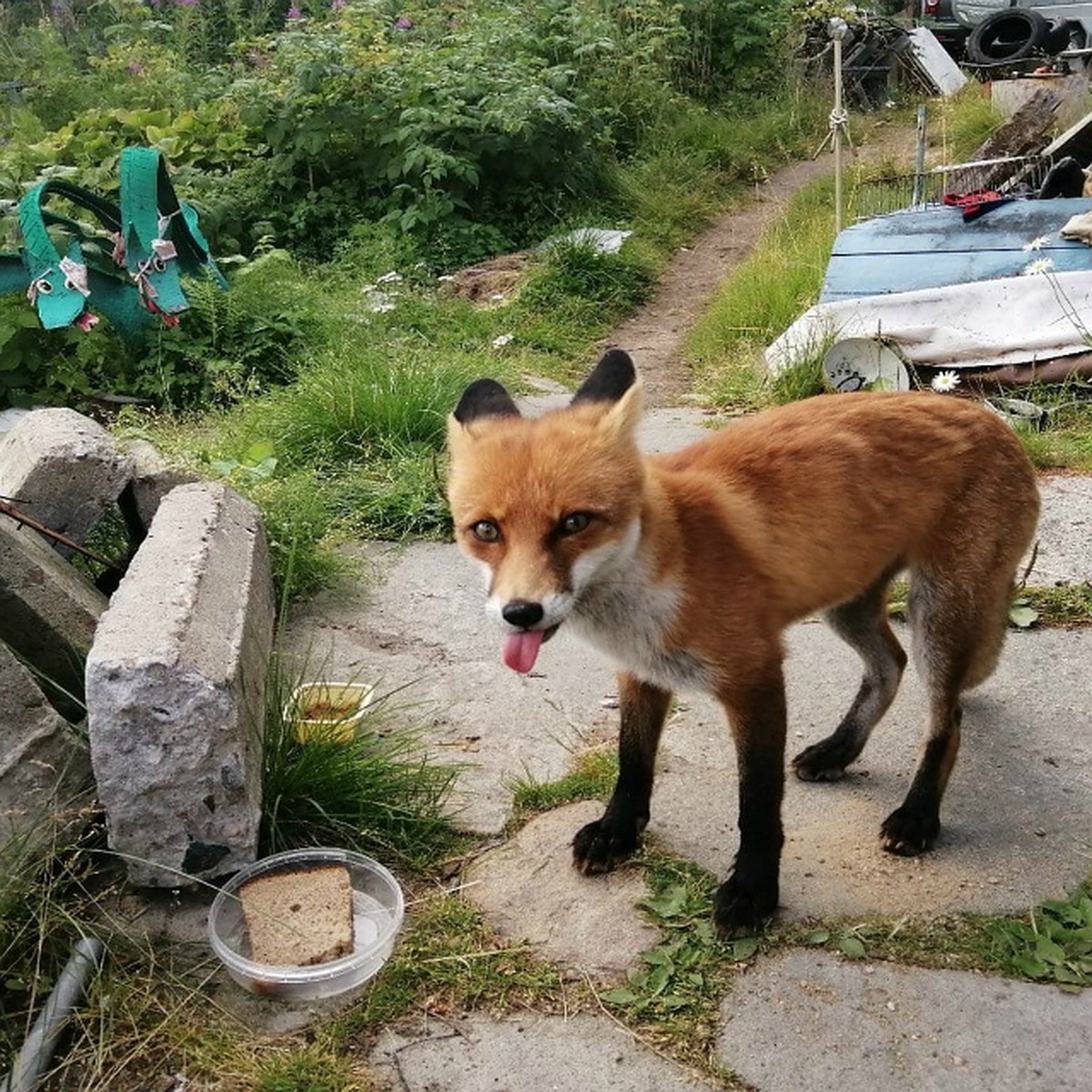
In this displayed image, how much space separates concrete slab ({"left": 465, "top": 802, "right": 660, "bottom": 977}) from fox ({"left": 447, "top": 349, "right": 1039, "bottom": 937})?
85mm

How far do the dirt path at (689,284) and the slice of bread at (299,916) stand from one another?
4.47m

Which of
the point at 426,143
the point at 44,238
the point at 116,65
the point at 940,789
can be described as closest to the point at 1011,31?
the point at 426,143

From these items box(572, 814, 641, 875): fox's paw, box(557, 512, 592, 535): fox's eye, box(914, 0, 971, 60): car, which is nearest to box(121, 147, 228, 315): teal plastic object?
box(572, 814, 641, 875): fox's paw

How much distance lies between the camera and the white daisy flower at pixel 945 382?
6.99 meters

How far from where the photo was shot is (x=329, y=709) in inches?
159

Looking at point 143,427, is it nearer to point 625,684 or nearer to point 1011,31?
point 625,684

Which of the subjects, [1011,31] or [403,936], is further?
[1011,31]

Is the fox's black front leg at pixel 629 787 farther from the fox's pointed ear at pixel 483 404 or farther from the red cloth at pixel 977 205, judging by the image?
the red cloth at pixel 977 205

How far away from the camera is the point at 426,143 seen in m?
10.9

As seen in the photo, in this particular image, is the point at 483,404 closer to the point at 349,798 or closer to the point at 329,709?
the point at 349,798

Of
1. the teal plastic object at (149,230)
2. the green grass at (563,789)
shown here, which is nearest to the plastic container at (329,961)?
the green grass at (563,789)

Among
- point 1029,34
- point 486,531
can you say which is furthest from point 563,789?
point 1029,34

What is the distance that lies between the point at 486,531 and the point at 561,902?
1144 mm

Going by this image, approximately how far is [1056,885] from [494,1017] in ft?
5.14
